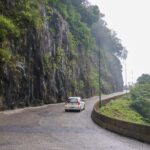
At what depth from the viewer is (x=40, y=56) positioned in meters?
50.9

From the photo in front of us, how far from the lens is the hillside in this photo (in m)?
40.7

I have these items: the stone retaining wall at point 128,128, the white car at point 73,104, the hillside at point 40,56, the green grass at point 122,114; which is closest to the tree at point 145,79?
the hillside at point 40,56

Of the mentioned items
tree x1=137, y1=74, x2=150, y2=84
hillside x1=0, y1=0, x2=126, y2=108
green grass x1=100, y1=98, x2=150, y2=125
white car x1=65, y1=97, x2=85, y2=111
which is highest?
hillside x1=0, y1=0, x2=126, y2=108

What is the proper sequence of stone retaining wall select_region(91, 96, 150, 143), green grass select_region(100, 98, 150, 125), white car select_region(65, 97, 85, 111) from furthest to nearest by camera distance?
1. white car select_region(65, 97, 85, 111)
2. green grass select_region(100, 98, 150, 125)
3. stone retaining wall select_region(91, 96, 150, 143)

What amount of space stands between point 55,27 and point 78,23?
2811 cm

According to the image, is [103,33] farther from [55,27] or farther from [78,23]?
[55,27]

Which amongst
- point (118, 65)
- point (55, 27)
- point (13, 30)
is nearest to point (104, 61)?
point (118, 65)

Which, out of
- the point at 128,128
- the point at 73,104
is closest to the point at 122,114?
the point at 73,104

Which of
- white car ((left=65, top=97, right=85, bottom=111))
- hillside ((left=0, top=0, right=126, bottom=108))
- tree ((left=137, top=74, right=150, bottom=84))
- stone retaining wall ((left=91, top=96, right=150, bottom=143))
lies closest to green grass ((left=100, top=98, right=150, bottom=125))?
white car ((left=65, top=97, right=85, bottom=111))

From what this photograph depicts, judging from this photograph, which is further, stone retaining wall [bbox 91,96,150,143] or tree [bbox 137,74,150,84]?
tree [bbox 137,74,150,84]

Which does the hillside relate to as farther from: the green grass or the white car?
the green grass

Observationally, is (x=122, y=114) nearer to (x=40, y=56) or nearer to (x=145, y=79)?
(x=40, y=56)

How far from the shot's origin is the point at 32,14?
49.1 m

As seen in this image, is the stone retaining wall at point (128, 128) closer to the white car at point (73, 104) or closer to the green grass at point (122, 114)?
the green grass at point (122, 114)
